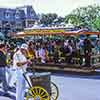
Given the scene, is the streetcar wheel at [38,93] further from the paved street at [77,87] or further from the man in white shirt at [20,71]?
the paved street at [77,87]

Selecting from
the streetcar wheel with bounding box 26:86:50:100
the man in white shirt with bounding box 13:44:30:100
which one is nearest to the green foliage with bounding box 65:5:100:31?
the man in white shirt with bounding box 13:44:30:100

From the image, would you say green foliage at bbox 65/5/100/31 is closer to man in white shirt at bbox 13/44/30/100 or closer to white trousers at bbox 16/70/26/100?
man in white shirt at bbox 13/44/30/100

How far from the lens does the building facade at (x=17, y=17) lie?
41.9m

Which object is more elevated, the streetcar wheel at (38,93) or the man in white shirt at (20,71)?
the man in white shirt at (20,71)

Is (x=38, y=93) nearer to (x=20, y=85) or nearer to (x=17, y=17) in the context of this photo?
(x=20, y=85)

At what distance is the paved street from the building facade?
2651cm

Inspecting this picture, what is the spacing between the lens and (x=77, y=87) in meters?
12.3

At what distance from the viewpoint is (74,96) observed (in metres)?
10.5

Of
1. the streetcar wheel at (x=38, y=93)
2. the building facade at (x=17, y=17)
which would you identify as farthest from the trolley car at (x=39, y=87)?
the building facade at (x=17, y=17)

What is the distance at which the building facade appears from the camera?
41888 mm

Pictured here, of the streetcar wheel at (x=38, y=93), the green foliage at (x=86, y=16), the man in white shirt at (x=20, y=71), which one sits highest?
the green foliage at (x=86, y=16)

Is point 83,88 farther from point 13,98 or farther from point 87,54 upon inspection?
point 87,54

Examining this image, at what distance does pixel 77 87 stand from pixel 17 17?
1351 inches

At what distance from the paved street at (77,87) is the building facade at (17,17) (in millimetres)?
26512
